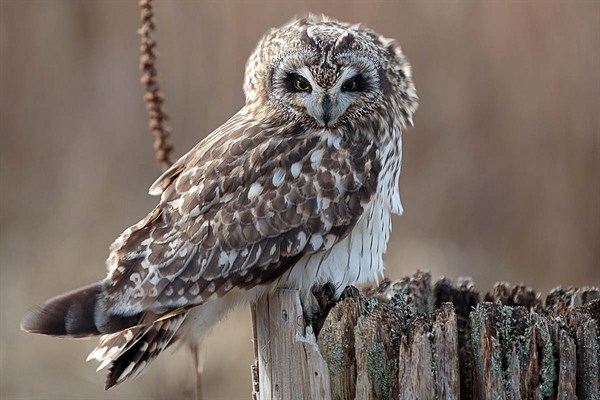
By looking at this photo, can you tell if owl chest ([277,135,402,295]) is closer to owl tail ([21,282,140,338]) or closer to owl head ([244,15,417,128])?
owl head ([244,15,417,128])

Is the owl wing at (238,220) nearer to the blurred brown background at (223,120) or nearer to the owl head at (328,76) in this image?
the owl head at (328,76)

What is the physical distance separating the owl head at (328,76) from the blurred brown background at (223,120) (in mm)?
3201

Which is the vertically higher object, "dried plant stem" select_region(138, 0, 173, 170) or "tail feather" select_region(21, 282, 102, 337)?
"dried plant stem" select_region(138, 0, 173, 170)

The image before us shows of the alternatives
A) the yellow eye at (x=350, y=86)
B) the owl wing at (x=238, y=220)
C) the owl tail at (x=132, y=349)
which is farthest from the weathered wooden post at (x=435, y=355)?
the yellow eye at (x=350, y=86)

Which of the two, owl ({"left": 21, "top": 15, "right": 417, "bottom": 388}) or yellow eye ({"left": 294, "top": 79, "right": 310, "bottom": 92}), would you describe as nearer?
owl ({"left": 21, "top": 15, "right": 417, "bottom": 388})

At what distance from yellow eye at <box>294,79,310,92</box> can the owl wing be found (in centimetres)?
20

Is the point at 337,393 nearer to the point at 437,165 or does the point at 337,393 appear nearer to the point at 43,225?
the point at 437,165

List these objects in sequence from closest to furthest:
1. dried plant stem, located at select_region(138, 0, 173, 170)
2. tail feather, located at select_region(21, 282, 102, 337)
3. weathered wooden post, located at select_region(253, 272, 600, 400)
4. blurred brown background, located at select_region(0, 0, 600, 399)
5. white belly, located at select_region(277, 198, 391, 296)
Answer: weathered wooden post, located at select_region(253, 272, 600, 400) → tail feather, located at select_region(21, 282, 102, 337) → dried plant stem, located at select_region(138, 0, 173, 170) → white belly, located at select_region(277, 198, 391, 296) → blurred brown background, located at select_region(0, 0, 600, 399)

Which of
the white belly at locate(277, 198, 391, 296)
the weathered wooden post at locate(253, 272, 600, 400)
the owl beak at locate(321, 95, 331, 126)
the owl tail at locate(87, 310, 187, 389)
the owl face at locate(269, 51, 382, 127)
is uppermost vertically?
the owl face at locate(269, 51, 382, 127)

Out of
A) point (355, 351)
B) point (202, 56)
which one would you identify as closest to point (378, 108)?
point (355, 351)

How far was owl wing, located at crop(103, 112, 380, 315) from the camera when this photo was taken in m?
3.95

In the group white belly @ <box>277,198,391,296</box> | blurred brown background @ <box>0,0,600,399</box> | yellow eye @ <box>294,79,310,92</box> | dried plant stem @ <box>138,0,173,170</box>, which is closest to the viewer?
dried plant stem @ <box>138,0,173,170</box>

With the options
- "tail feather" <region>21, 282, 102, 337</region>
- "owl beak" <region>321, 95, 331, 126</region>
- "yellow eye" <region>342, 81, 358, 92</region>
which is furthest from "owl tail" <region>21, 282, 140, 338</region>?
"yellow eye" <region>342, 81, 358, 92</region>

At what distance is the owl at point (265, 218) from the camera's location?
3.93m
